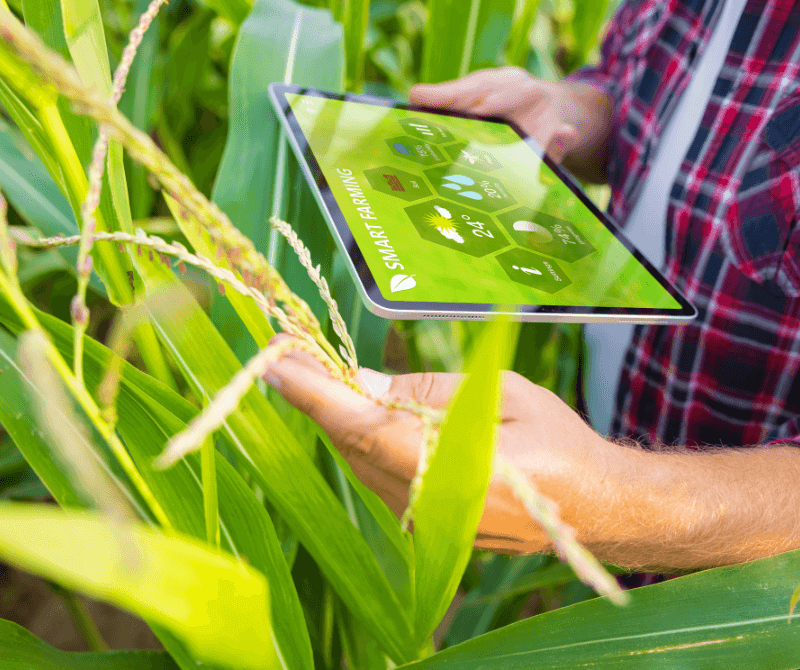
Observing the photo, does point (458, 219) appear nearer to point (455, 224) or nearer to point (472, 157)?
point (455, 224)

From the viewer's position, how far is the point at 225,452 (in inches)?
15.1

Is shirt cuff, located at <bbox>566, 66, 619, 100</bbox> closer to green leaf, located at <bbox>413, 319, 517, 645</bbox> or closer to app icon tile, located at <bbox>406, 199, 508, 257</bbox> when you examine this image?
app icon tile, located at <bbox>406, 199, 508, 257</bbox>

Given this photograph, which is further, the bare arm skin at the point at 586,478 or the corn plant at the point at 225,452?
the bare arm skin at the point at 586,478

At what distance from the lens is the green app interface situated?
31 cm

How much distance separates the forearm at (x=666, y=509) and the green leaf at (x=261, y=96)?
Result: 0.22 meters

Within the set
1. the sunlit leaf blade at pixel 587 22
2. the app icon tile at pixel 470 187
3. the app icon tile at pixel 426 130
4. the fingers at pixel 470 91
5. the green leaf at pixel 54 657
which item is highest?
the sunlit leaf blade at pixel 587 22

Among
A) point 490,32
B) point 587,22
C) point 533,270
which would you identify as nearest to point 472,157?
point 533,270

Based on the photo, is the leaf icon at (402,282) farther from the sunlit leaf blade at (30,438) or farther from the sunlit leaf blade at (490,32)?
the sunlit leaf blade at (490,32)

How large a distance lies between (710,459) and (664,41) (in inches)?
19.3

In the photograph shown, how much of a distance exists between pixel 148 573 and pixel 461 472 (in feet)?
0.31

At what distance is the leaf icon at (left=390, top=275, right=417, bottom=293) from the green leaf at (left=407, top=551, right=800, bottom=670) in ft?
0.59

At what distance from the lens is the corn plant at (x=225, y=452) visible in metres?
0.11

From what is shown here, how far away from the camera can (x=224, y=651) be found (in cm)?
12

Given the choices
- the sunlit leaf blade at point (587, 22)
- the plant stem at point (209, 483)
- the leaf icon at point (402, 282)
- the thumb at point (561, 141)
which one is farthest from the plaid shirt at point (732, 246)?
the plant stem at point (209, 483)
